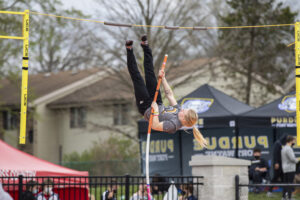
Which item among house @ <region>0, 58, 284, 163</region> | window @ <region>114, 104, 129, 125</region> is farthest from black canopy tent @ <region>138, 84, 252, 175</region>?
house @ <region>0, 58, 284, 163</region>

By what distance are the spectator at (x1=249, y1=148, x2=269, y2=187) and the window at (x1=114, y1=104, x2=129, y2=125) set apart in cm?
1555

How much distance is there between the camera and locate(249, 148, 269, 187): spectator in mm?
13211

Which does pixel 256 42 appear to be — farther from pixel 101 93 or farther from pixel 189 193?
pixel 189 193

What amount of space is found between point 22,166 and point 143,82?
486cm

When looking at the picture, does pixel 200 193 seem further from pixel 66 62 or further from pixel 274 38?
pixel 66 62

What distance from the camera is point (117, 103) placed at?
101 feet

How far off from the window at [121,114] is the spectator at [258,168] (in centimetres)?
1555

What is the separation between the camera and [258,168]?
13172mm

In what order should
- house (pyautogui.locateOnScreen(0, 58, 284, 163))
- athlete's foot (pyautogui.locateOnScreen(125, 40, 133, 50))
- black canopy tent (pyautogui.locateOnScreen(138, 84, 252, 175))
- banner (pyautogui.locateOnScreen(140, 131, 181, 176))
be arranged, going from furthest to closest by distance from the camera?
house (pyautogui.locateOnScreen(0, 58, 284, 163)) → banner (pyautogui.locateOnScreen(140, 131, 181, 176)) → black canopy tent (pyautogui.locateOnScreen(138, 84, 252, 175)) → athlete's foot (pyautogui.locateOnScreen(125, 40, 133, 50))

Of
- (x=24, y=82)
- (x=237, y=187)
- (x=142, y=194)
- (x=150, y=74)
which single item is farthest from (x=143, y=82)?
(x=237, y=187)

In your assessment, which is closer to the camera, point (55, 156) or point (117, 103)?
point (117, 103)

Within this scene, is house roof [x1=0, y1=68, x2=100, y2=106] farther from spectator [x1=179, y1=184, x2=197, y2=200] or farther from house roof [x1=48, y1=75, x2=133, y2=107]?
spectator [x1=179, y1=184, x2=197, y2=200]

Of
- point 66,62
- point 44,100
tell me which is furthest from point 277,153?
point 66,62

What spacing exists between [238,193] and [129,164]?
15.2 meters
